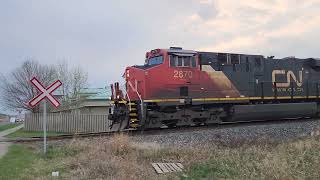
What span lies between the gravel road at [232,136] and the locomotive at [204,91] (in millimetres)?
2705

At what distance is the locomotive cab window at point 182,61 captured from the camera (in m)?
19.8

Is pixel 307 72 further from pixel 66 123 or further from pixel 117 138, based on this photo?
pixel 66 123

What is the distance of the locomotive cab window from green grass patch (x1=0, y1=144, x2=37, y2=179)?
7.96 meters

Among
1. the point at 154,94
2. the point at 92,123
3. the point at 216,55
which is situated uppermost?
the point at 216,55

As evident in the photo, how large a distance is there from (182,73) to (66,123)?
17.7 m

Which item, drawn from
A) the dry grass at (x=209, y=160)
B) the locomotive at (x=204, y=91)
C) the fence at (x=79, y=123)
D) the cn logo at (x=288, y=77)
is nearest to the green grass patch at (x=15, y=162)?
the dry grass at (x=209, y=160)

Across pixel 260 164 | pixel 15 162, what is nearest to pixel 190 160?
pixel 260 164

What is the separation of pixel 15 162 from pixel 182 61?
10644 mm

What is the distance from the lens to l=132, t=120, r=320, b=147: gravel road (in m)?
15.0

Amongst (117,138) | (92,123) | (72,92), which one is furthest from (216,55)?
(72,92)

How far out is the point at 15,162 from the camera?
11.2 m

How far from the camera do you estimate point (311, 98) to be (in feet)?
82.7

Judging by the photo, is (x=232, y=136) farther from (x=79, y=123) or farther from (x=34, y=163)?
(x=79, y=123)

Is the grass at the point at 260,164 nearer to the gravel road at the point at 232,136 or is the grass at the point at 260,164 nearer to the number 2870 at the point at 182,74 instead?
the gravel road at the point at 232,136
